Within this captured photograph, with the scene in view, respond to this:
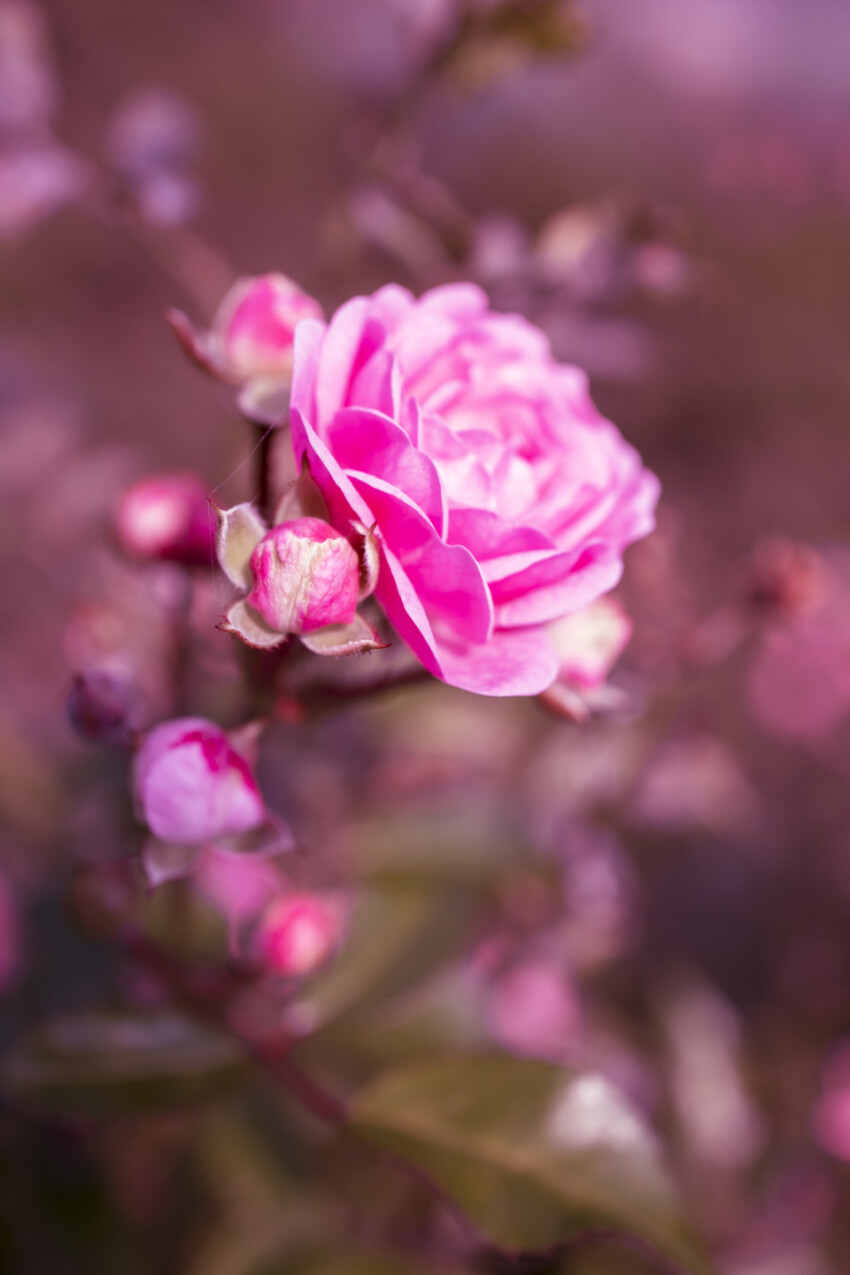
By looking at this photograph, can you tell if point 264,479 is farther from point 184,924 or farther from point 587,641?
point 184,924

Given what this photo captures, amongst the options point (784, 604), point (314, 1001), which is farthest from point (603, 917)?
point (784, 604)

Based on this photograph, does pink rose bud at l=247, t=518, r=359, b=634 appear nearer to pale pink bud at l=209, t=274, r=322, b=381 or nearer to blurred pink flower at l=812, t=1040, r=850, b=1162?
pale pink bud at l=209, t=274, r=322, b=381

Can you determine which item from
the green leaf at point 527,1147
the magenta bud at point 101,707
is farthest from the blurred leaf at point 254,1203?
the magenta bud at point 101,707

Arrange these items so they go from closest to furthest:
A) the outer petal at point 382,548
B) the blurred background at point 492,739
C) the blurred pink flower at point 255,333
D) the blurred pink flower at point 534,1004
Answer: the outer petal at point 382,548
the blurred pink flower at point 255,333
the blurred background at point 492,739
the blurred pink flower at point 534,1004

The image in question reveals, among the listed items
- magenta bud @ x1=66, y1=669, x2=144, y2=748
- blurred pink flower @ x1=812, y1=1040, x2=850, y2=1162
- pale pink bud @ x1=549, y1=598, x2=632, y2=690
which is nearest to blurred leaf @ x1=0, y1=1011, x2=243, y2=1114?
magenta bud @ x1=66, y1=669, x2=144, y2=748

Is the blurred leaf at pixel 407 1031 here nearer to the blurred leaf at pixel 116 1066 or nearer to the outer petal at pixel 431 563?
the blurred leaf at pixel 116 1066

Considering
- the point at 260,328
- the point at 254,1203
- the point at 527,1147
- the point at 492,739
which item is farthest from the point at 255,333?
the point at 254,1203
